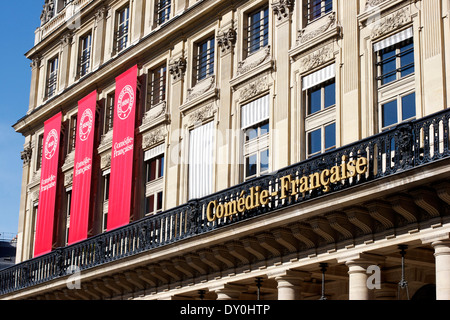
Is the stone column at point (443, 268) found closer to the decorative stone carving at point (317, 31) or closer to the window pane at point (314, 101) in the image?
the window pane at point (314, 101)

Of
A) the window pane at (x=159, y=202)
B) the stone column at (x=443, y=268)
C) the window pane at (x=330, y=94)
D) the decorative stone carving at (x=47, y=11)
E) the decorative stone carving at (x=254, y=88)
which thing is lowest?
the stone column at (x=443, y=268)

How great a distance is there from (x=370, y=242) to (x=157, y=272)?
8792 millimetres

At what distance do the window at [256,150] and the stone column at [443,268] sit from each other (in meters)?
8.15

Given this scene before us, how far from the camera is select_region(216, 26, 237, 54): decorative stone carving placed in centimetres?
2834

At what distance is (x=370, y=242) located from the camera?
20.2 meters

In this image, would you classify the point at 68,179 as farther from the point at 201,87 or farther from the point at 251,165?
the point at 251,165

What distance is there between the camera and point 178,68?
101 feet

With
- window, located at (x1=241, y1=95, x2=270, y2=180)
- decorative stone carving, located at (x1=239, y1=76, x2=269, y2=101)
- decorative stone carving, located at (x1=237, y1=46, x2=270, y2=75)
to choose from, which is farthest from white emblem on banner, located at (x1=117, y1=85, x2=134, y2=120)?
window, located at (x1=241, y1=95, x2=270, y2=180)

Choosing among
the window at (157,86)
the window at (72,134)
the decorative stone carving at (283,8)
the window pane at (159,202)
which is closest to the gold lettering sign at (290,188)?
the decorative stone carving at (283,8)

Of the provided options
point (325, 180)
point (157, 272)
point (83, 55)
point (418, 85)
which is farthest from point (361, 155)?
point (83, 55)

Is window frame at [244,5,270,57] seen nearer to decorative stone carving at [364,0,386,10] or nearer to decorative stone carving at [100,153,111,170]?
decorative stone carving at [364,0,386,10]

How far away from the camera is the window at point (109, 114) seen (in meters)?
34.3

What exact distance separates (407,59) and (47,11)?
24085 millimetres

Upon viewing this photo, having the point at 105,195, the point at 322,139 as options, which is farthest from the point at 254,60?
the point at 105,195
